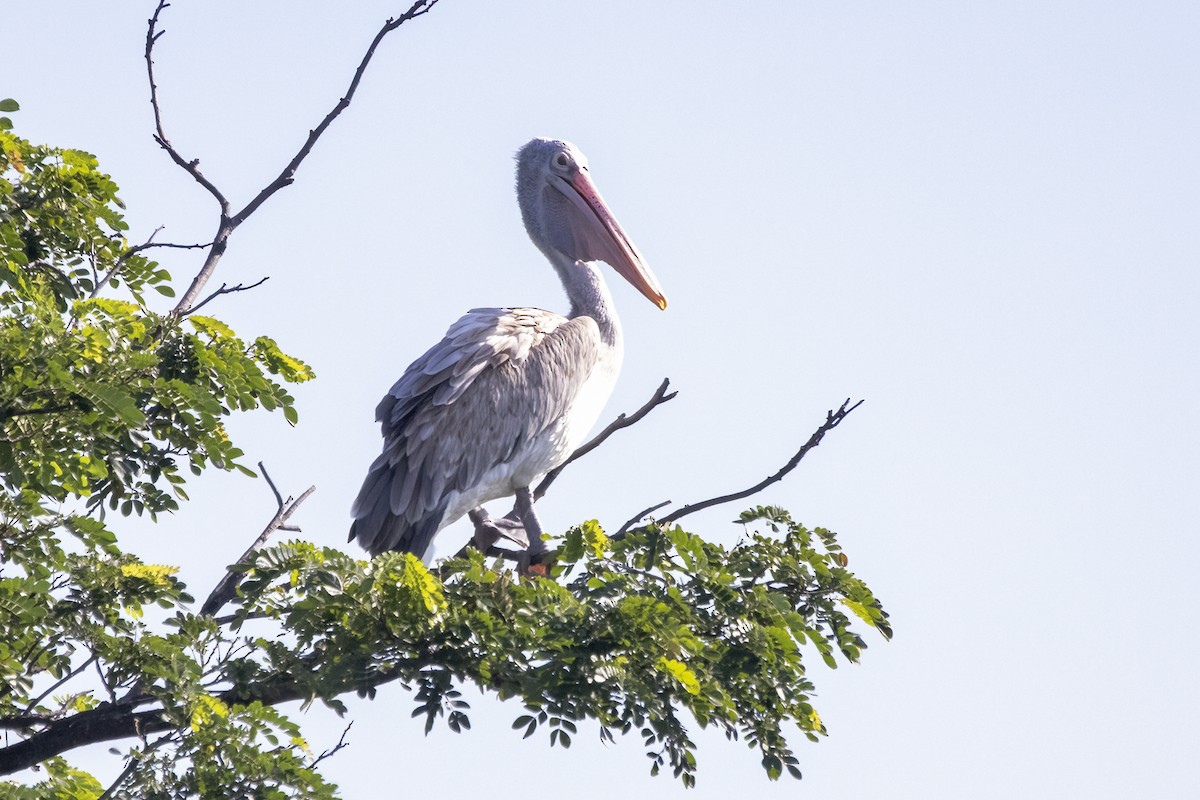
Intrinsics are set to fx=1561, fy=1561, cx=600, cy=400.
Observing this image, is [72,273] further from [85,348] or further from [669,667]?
[669,667]

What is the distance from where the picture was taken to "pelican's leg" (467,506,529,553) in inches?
330

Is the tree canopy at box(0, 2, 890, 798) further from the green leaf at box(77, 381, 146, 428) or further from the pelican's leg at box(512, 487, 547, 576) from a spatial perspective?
the pelican's leg at box(512, 487, 547, 576)

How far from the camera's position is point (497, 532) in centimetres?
838

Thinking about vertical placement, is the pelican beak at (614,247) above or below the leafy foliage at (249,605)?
above

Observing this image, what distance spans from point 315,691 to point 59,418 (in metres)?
1.34

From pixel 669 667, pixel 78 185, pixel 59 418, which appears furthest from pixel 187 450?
pixel 669 667

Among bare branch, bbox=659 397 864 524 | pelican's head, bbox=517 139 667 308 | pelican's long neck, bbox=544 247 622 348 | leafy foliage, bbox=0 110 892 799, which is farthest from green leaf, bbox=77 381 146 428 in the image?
pelican's head, bbox=517 139 667 308

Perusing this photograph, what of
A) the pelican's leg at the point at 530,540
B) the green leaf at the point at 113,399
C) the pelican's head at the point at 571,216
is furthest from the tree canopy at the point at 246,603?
the pelican's head at the point at 571,216

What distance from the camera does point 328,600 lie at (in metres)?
5.20

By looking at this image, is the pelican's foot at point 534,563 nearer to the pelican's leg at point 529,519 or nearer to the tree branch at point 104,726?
the pelican's leg at point 529,519

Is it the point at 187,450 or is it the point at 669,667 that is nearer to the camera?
the point at 669,667

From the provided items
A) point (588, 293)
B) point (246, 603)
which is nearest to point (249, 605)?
point (246, 603)

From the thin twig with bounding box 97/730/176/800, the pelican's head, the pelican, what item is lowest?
the thin twig with bounding box 97/730/176/800

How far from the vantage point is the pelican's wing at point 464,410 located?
8.24m
